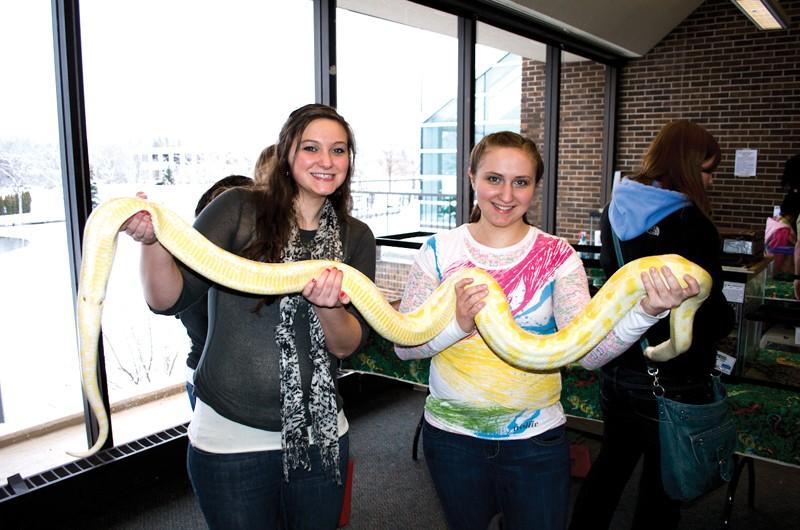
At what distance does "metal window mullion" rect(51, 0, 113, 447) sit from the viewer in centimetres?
292

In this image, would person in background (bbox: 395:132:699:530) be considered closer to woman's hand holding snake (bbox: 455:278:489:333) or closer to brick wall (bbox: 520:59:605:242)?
woman's hand holding snake (bbox: 455:278:489:333)

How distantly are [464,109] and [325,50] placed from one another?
1900 millimetres

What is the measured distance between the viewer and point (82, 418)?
11.5 ft

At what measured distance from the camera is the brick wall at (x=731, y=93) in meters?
7.55

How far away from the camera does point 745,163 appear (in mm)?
7812

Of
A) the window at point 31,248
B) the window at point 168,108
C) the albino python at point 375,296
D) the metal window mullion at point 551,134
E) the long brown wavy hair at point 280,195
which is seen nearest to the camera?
the albino python at point 375,296

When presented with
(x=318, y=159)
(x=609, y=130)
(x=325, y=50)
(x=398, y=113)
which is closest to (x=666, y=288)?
(x=318, y=159)

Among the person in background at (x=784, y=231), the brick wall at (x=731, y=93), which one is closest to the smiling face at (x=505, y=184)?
the person in background at (x=784, y=231)

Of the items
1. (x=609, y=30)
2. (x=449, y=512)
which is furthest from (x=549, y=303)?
(x=609, y=30)

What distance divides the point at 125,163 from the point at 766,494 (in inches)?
157

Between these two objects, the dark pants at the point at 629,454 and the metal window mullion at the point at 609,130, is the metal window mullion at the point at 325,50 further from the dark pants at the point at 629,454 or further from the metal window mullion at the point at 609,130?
the metal window mullion at the point at 609,130

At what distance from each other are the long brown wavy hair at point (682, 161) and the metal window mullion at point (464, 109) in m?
3.69

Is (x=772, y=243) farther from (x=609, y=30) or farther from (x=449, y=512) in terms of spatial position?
(x=449, y=512)

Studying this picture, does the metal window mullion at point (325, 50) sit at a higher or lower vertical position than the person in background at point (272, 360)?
higher
